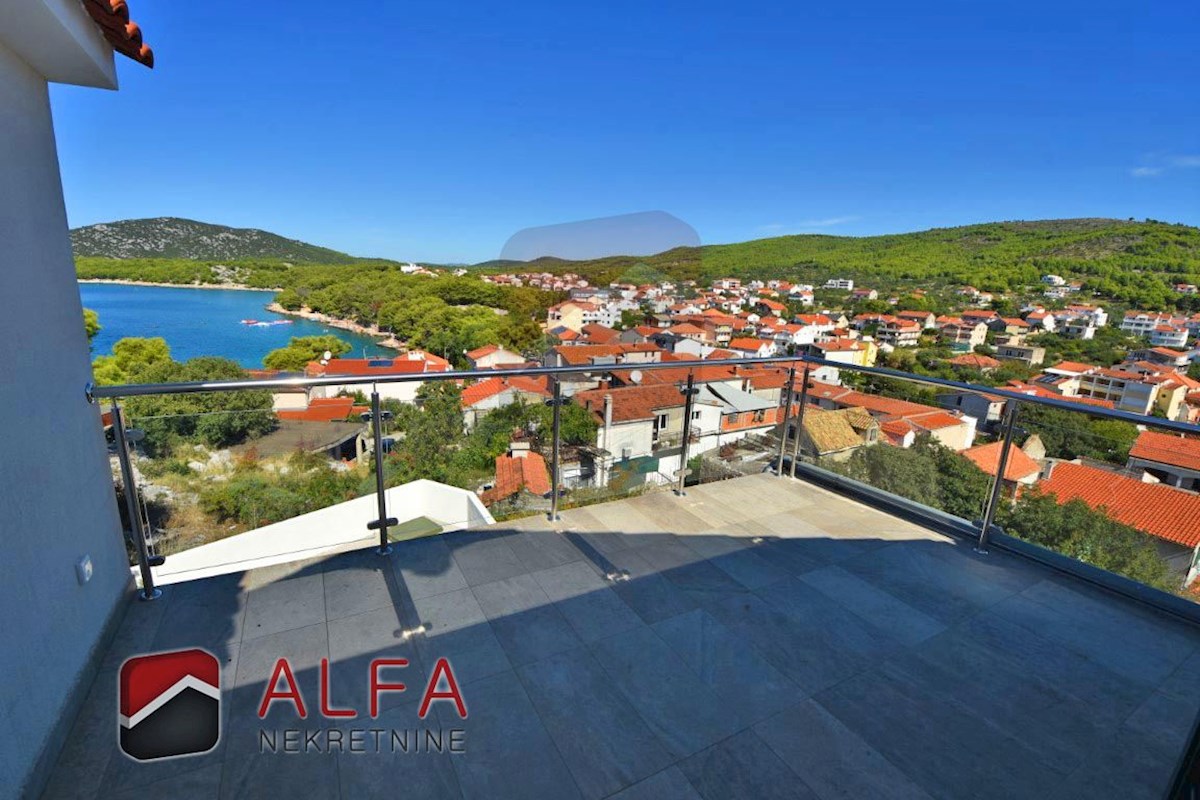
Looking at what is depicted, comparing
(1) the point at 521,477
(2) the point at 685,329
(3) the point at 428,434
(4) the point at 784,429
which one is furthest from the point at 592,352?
(3) the point at 428,434

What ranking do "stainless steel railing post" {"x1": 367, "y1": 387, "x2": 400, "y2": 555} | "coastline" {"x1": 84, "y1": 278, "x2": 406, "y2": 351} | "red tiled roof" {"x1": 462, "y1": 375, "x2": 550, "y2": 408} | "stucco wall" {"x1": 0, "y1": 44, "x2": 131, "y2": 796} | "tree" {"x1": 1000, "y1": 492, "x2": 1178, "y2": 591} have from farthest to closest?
"coastline" {"x1": 84, "y1": 278, "x2": 406, "y2": 351} < "red tiled roof" {"x1": 462, "y1": 375, "x2": 550, "y2": 408} < "stainless steel railing post" {"x1": 367, "y1": 387, "x2": 400, "y2": 555} < "tree" {"x1": 1000, "y1": 492, "x2": 1178, "y2": 591} < "stucco wall" {"x1": 0, "y1": 44, "x2": 131, "y2": 796}

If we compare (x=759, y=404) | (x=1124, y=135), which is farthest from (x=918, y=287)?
(x=759, y=404)

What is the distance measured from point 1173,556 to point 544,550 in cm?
302

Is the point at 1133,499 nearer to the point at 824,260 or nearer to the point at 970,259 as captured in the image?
the point at 970,259

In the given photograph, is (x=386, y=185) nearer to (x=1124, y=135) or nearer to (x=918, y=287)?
(x=918, y=287)

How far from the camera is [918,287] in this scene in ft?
207

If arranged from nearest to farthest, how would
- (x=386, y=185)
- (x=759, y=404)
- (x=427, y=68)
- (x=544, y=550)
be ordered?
1. (x=544, y=550)
2. (x=759, y=404)
3. (x=427, y=68)
4. (x=386, y=185)

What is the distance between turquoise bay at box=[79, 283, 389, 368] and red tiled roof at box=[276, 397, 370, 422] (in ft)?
152

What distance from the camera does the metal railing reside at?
2.08m

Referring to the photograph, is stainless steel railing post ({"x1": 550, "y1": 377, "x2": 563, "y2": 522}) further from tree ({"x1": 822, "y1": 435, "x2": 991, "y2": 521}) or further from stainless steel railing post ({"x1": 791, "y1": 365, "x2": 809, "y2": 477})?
tree ({"x1": 822, "y1": 435, "x2": 991, "y2": 521})

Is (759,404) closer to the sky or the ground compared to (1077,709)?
closer to the sky

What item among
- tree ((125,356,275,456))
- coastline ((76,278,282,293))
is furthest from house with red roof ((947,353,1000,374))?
coastline ((76,278,282,293))

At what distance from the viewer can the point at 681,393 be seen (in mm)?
3443

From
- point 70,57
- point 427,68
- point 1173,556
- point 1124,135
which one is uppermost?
point 1124,135
